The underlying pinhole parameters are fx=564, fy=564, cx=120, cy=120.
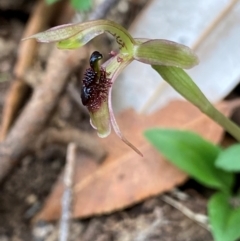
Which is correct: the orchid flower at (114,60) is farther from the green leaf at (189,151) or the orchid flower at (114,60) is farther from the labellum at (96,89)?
the green leaf at (189,151)

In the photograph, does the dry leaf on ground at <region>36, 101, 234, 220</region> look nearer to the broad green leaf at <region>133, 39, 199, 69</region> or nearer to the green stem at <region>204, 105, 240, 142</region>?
the green stem at <region>204, 105, 240, 142</region>

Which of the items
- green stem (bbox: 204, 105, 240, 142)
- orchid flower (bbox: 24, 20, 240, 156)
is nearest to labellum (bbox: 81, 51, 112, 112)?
orchid flower (bbox: 24, 20, 240, 156)

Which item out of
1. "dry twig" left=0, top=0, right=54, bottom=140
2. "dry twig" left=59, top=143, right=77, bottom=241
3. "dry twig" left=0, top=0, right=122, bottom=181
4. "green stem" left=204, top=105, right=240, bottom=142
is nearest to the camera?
"green stem" left=204, top=105, right=240, bottom=142

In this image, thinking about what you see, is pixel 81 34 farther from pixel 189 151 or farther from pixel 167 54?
pixel 189 151

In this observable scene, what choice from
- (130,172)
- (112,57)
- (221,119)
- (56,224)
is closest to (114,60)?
(112,57)

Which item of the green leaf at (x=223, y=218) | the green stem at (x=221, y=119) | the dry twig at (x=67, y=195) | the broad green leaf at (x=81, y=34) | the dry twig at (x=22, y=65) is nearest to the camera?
the broad green leaf at (x=81, y=34)

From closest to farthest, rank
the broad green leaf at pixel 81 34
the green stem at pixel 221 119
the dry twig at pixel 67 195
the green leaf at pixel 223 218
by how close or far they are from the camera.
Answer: the broad green leaf at pixel 81 34
the green stem at pixel 221 119
the green leaf at pixel 223 218
the dry twig at pixel 67 195

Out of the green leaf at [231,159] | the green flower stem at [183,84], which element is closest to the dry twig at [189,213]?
the green leaf at [231,159]
